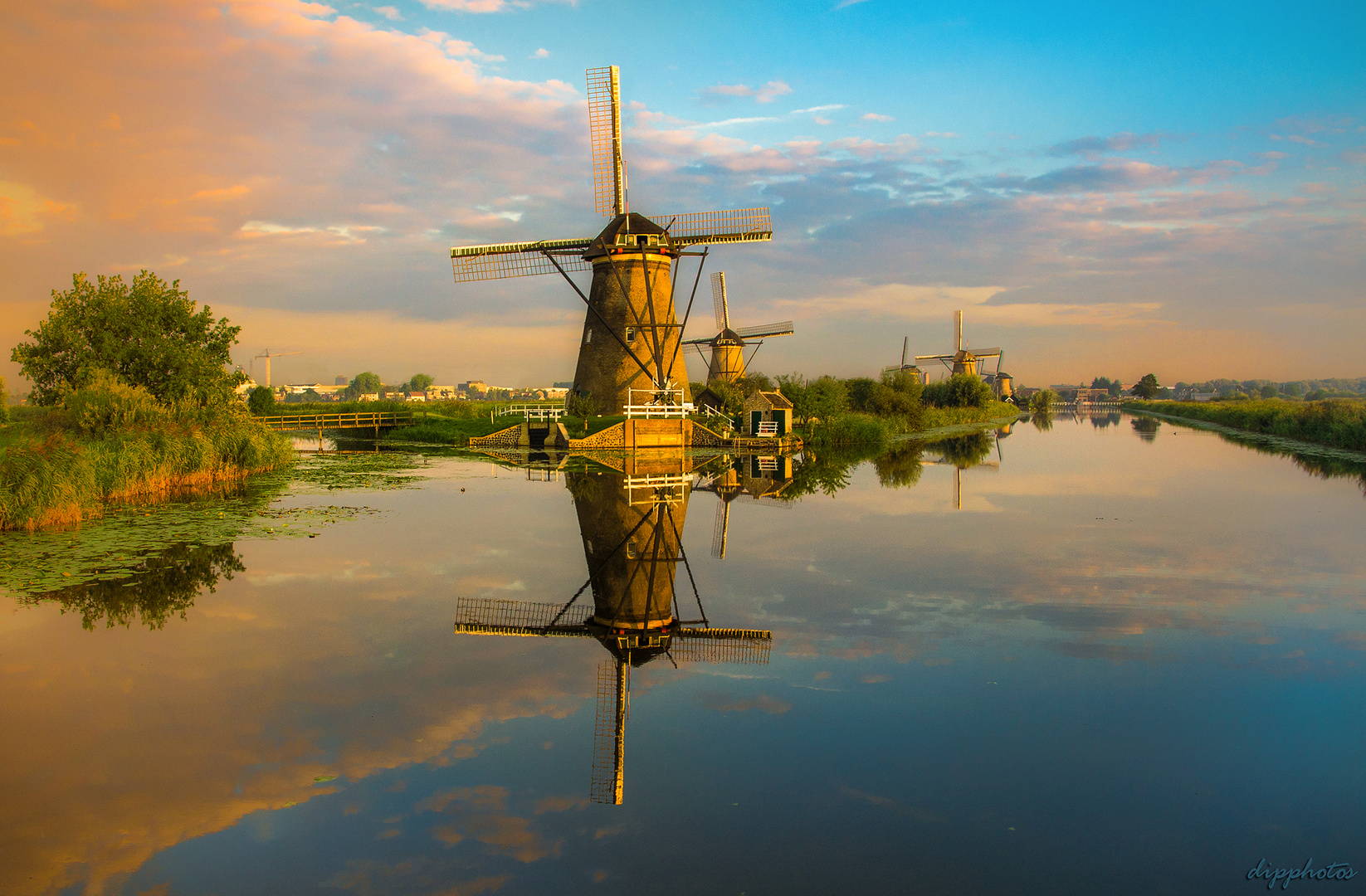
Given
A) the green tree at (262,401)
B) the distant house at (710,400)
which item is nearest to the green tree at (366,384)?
the green tree at (262,401)

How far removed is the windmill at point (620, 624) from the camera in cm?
540

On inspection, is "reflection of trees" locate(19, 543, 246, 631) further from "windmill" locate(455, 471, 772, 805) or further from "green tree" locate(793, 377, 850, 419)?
"green tree" locate(793, 377, 850, 419)

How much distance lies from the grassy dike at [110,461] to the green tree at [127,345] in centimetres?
176

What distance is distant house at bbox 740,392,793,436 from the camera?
31.9 metres

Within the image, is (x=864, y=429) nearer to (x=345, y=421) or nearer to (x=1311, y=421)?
(x=1311, y=421)

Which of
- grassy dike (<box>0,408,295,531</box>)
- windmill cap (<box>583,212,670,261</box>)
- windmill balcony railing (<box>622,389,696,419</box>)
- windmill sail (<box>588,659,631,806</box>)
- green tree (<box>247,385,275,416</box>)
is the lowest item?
windmill sail (<box>588,659,631,806</box>)

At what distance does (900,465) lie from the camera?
984 inches

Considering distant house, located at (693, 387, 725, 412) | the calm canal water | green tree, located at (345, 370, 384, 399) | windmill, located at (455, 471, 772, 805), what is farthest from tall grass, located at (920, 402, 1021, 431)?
green tree, located at (345, 370, 384, 399)

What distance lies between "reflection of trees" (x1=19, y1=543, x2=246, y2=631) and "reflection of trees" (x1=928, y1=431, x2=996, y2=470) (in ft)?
66.0

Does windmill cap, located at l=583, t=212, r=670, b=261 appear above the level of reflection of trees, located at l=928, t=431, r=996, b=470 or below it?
above

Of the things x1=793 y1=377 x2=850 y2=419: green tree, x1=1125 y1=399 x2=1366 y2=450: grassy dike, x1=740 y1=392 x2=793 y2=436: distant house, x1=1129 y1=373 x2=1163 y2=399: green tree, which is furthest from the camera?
x1=1129 y1=373 x2=1163 y2=399: green tree

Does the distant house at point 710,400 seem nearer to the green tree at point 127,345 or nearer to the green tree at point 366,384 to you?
the green tree at point 127,345

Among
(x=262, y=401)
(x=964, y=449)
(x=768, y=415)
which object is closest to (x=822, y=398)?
(x=768, y=415)

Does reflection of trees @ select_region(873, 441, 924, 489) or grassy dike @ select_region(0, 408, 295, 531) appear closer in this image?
grassy dike @ select_region(0, 408, 295, 531)
